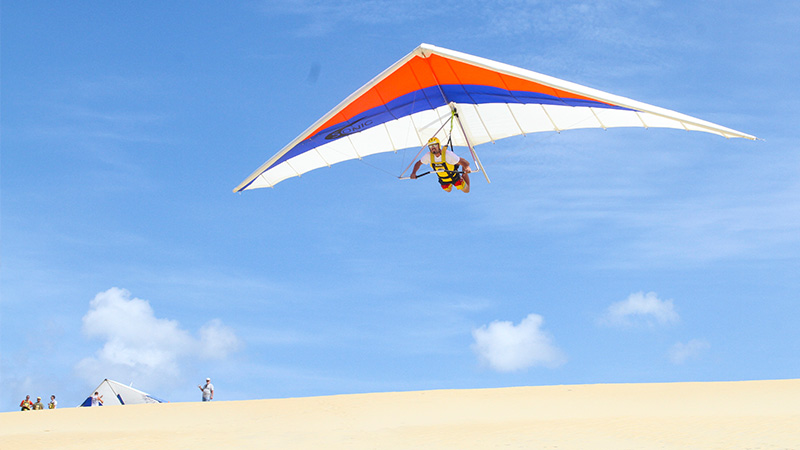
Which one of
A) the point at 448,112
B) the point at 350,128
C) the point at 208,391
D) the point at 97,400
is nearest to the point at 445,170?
the point at 448,112

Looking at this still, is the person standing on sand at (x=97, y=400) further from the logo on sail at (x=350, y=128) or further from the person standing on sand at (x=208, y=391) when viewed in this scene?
the logo on sail at (x=350, y=128)

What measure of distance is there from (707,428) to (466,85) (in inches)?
287

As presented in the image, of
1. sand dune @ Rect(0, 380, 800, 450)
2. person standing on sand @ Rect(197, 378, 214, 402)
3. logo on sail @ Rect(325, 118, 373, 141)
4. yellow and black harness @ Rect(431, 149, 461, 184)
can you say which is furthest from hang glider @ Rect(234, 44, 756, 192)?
person standing on sand @ Rect(197, 378, 214, 402)

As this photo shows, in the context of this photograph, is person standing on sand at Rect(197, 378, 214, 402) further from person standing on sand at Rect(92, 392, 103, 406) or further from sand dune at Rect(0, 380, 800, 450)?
person standing on sand at Rect(92, 392, 103, 406)

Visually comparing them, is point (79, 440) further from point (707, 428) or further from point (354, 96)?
point (707, 428)

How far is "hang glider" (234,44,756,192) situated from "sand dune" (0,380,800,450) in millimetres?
4783

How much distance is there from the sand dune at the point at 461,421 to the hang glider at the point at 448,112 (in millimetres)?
4783

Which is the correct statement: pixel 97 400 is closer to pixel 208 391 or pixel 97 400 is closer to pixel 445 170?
pixel 208 391

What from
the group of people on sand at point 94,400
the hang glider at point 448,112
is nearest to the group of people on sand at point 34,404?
the group of people on sand at point 94,400

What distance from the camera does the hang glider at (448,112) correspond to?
1026 centimetres

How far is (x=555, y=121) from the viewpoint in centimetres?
1231

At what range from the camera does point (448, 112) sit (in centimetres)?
1305

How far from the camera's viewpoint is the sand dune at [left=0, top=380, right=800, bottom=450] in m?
12.4

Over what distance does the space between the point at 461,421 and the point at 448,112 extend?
20.2 feet
